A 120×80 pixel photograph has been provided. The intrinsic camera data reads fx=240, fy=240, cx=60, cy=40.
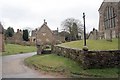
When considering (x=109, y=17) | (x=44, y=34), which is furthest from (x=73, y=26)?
(x=109, y=17)

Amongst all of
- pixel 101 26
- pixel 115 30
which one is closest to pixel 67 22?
pixel 101 26

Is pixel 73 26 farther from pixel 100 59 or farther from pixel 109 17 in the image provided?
pixel 100 59

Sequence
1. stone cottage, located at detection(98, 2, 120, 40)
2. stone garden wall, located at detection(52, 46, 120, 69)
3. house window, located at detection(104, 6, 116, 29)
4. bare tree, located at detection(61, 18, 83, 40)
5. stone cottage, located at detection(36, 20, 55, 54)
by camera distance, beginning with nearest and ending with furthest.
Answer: stone garden wall, located at detection(52, 46, 120, 69)
stone cottage, located at detection(98, 2, 120, 40)
house window, located at detection(104, 6, 116, 29)
stone cottage, located at detection(36, 20, 55, 54)
bare tree, located at detection(61, 18, 83, 40)

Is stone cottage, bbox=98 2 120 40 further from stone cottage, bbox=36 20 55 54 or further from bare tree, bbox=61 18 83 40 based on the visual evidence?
Result: bare tree, bbox=61 18 83 40

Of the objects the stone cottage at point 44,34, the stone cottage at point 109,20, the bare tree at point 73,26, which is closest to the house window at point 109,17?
the stone cottage at point 109,20

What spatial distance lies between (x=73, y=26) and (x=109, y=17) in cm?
4496

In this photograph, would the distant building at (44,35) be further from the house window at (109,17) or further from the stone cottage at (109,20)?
the house window at (109,17)

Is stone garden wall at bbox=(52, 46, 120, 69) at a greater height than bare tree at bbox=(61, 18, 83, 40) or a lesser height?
lesser

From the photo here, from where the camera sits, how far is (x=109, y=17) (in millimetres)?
40500

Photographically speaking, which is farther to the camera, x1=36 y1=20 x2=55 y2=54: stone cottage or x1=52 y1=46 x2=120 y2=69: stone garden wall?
x1=36 y1=20 x2=55 y2=54: stone cottage

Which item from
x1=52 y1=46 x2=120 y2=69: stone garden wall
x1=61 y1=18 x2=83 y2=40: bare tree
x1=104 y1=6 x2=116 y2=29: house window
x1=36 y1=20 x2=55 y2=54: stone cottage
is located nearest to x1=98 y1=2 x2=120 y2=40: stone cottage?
x1=104 y1=6 x2=116 y2=29: house window

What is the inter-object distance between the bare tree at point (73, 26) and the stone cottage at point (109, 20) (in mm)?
40164

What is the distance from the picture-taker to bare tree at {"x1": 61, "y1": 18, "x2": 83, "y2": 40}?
277ft

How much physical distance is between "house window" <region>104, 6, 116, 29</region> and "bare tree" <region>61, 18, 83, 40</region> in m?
41.9
